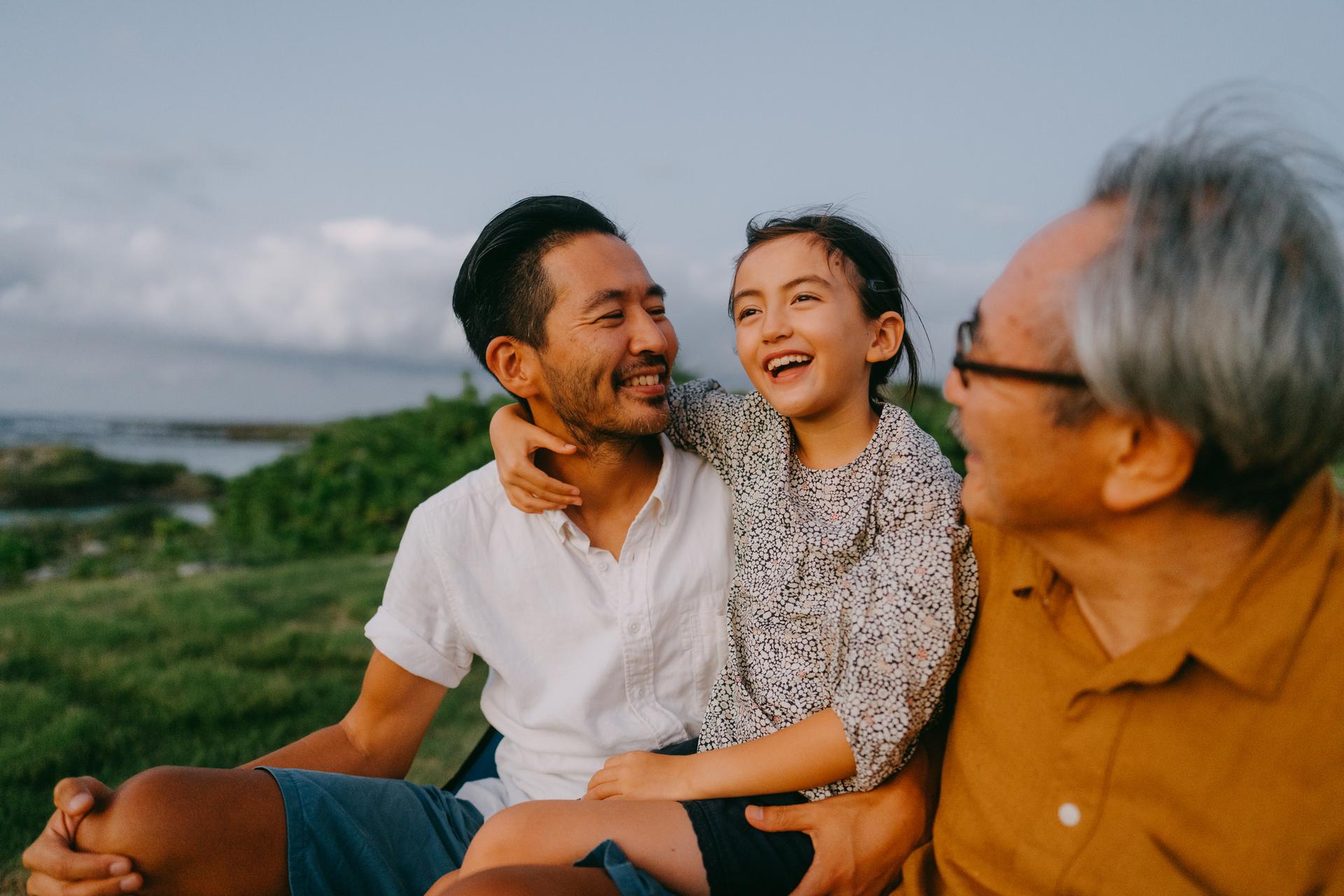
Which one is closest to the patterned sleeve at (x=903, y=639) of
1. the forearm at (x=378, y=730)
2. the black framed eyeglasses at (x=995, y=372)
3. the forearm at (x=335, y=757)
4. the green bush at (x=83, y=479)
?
the black framed eyeglasses at (x=995, y=372)

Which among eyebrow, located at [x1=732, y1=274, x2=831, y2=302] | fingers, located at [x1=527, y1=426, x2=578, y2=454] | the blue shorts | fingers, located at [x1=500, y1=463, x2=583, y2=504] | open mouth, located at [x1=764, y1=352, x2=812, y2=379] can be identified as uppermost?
eyebrow, located at [x1=732, y1=274, x2=831, y2=302]

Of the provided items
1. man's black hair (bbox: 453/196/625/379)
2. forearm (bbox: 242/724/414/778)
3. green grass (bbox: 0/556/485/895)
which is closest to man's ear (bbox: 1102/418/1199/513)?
man's black hair (bbox: 453/196/625/379)

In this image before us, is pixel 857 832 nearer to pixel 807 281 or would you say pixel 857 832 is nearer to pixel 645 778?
pixel 645 778

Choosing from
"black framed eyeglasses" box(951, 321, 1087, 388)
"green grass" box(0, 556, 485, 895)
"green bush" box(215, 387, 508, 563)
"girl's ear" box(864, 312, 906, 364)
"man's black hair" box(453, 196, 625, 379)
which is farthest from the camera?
"green bush" box(215, 387, 508, 563)

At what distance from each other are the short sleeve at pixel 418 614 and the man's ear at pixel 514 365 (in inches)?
21.3

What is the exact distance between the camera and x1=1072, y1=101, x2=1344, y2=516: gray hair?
1.23m

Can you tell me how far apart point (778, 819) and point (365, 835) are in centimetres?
99

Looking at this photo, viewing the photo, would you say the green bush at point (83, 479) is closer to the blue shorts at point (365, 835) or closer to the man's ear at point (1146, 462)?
the blue shorts at point (365, 835)

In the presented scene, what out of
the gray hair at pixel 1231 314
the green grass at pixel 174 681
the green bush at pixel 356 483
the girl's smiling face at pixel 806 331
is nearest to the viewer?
the gray hair at pixel 1231 314

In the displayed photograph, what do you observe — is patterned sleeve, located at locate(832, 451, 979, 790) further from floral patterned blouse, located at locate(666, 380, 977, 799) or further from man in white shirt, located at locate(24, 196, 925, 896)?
man in white shirt, located at locate(24, 196, 925, 896)

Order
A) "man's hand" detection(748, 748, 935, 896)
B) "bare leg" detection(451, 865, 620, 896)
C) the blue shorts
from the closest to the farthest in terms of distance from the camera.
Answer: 1. "bare leg" detection(451, 865, 620, 896)
2. "man's hand" detection(748, 748, 935, 896)
3. the blue shorts

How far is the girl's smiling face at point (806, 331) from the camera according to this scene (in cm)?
224

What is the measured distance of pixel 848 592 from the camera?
1.96m

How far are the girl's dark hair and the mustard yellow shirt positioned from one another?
0.96 metres
